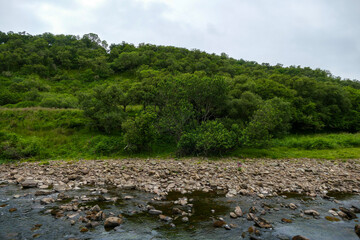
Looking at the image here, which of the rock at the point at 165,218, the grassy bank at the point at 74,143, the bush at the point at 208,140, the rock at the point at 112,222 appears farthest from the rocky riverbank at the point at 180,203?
the grassy bank at the point at 74,143

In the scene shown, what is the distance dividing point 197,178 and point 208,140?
33.8 ft

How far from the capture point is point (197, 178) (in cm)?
1945

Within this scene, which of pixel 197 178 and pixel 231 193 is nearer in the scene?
pixel 231 193

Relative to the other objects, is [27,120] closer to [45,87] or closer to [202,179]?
[202,179]

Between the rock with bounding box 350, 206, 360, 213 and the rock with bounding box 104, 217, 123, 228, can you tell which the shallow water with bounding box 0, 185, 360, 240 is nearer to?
the rock with bounding box 104, 217, 123, 228

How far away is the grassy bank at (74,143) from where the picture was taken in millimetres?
31703

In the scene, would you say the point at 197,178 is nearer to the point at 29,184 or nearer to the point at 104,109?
the point at 29,184

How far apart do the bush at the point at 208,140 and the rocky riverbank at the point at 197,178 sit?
606 centimetres

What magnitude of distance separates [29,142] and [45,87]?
61757mm

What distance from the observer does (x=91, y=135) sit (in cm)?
3975

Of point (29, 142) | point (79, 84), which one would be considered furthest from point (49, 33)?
point (29, 142)

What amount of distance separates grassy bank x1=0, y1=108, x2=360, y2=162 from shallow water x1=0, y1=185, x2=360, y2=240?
18.1 meters

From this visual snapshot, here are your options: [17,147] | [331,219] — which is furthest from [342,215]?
[17,147]

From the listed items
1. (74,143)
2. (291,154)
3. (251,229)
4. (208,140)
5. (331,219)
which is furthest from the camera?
(74,143)
